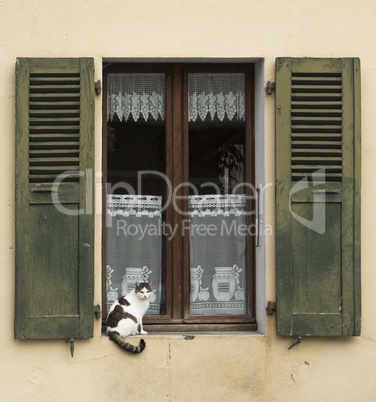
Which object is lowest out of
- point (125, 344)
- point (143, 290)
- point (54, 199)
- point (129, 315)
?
point (125, 344)

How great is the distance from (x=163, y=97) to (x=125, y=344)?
1.89 m

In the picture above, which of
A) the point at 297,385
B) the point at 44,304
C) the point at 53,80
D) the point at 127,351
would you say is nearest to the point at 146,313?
the point at 127,351

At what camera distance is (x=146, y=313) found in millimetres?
5355

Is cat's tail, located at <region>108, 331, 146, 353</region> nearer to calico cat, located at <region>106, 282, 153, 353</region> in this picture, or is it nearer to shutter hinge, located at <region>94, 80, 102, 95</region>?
calico cat, located at <region>106, 282, 153, 353</region>

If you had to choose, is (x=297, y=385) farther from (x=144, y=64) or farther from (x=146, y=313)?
(x=144, y=64)

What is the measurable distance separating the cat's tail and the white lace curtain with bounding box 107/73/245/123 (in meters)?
1.64

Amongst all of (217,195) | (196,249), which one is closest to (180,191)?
(217,195)

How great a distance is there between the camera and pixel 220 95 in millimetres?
5418

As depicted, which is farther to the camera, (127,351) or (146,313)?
(146,313)

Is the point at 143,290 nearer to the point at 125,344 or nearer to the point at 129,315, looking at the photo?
the point at 129,315

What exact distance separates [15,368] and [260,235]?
2.01 m

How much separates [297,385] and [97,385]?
1.44 meters
